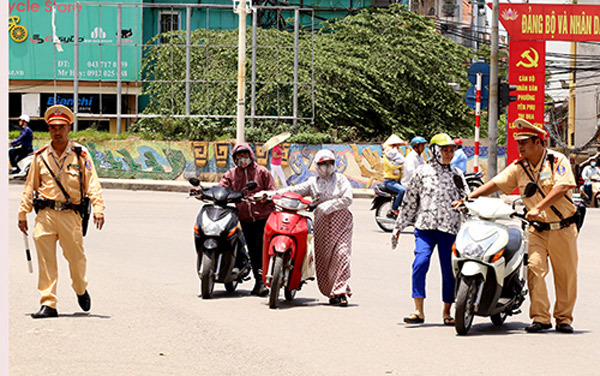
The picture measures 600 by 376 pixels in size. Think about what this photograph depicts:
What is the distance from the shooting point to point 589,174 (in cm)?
2706

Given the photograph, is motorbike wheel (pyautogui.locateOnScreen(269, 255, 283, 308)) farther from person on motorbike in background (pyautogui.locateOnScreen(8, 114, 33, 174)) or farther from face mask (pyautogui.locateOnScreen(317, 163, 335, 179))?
person on motorbike in background (pyautogui.locateOnScreen(8, 114, 33, 174))

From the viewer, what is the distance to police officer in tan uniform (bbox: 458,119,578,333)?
8.02m

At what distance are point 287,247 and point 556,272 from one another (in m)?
2.44

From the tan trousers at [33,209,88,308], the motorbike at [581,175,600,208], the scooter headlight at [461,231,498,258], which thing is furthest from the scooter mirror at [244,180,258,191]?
the motorbike at [581,175,600,208]

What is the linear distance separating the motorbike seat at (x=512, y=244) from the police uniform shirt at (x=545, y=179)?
27 centimetres

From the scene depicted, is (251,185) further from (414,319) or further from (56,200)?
A: (414,319)

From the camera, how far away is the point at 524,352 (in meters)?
7.05

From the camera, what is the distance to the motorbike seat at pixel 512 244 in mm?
7844

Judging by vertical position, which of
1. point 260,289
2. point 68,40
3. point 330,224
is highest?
point 68,40

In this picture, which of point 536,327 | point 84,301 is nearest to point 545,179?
point 536,327

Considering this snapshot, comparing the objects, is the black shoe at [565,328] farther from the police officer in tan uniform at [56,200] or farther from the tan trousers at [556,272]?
the police officer in tan uniform at [56,200]

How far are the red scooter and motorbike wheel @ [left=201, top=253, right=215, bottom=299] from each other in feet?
1.78

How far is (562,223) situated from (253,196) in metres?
3.07

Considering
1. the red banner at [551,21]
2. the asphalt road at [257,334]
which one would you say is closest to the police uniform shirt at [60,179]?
the asphalt road at [257,334]
